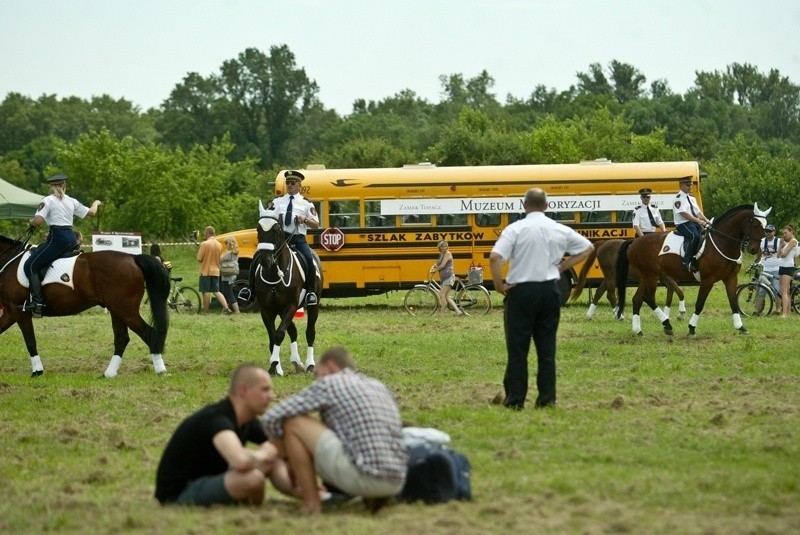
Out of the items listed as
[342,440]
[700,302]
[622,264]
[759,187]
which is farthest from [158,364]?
[759,187]

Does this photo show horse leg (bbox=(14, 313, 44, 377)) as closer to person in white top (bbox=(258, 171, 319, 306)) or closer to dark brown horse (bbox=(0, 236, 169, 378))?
dark brown horse (bbox=(0, 236, 169, 378))

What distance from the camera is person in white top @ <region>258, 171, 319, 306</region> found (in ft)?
61.8

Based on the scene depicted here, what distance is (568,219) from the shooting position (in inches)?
1339

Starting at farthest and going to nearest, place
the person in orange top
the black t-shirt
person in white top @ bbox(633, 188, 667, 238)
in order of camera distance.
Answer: the person in orange top < person in white top @ bbox(633, 188, 667, 238) < the black t-shirt

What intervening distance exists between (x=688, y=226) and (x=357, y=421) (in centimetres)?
1652

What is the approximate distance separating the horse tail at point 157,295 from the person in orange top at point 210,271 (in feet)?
46.7

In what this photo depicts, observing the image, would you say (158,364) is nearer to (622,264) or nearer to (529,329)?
(529,329)

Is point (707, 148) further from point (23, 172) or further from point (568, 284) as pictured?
point (568, 284)

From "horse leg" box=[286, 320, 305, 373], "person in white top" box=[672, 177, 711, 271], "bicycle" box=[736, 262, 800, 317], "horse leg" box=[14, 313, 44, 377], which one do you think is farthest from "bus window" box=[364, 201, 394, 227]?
"horse leg" box=[14, 313, 44, 377]

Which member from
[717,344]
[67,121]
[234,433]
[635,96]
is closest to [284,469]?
[234,433]

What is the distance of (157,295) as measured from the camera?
60.5 feet

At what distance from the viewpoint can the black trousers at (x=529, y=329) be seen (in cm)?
1339

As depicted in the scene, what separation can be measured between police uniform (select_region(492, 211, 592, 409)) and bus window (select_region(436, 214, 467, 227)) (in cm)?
2063

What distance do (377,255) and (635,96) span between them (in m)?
123
